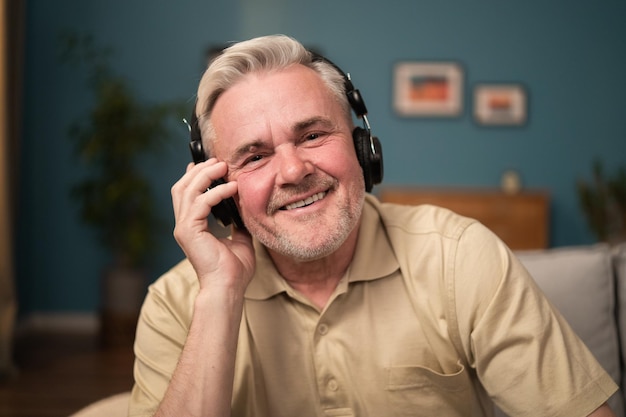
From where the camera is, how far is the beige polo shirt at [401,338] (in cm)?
130

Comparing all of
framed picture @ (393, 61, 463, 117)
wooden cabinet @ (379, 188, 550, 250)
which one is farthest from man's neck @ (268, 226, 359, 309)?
framed picture @ (393, 61, 463, 117)

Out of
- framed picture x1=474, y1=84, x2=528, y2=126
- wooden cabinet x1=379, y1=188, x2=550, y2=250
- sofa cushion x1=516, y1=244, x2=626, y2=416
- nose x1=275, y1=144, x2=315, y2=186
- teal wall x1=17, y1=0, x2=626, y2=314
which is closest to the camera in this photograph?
nose x1=275, y1=144, x2=315, y2=186

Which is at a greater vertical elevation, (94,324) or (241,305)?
(241,305)

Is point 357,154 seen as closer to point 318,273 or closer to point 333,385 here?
point 318,273

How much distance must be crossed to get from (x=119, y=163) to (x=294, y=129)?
3599 mm

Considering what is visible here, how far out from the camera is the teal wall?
5.23 metres

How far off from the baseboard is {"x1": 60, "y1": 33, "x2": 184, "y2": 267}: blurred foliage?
626 mm

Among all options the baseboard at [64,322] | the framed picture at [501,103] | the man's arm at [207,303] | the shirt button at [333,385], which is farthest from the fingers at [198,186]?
the framed picture at [501,103]

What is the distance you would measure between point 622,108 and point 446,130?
4.26 feet

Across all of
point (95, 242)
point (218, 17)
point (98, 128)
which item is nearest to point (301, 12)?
point (218, 17)

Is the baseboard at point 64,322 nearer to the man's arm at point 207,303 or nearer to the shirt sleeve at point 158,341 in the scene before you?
the shirt sleeve at point 158,341

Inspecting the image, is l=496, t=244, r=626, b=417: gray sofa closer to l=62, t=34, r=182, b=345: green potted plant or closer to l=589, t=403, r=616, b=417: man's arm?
l=589, t=403, r=616, b=417: man's arm

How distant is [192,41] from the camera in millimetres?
5320

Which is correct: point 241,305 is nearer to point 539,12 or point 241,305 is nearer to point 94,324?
point 94,324
